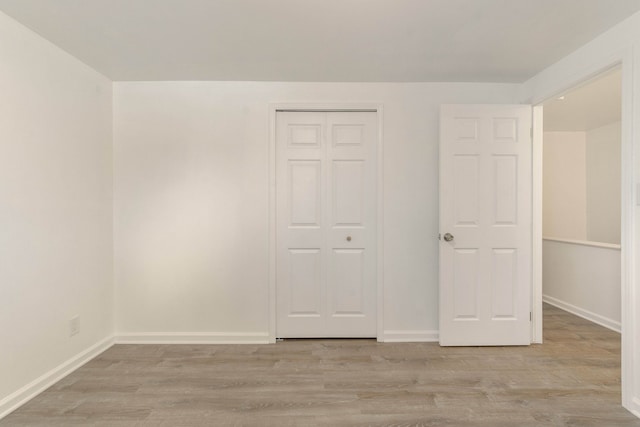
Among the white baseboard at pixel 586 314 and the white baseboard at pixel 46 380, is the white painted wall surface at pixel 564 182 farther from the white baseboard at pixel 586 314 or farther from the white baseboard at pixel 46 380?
the white baseboard at pixel 46 380

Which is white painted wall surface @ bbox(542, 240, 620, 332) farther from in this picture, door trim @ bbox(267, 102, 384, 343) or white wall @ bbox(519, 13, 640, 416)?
door trim @ bbox(267, 102, 384, 343)

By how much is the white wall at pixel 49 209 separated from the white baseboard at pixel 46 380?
1cm

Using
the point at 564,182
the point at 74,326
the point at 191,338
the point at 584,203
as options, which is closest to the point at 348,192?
the point at 191,338

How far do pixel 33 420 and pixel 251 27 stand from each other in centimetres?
271

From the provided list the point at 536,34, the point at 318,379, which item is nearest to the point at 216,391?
the point at 318,379

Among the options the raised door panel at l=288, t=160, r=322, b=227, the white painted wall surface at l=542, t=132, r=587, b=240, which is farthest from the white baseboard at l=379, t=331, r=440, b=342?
the white painted wall surface at l=542, t=132, r=587, b=240

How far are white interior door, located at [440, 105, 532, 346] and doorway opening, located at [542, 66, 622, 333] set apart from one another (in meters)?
1.19

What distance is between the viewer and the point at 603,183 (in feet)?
17.2

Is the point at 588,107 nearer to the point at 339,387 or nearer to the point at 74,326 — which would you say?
the point at 339,387

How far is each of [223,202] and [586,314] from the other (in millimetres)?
4178

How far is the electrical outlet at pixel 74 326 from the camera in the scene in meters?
2.80

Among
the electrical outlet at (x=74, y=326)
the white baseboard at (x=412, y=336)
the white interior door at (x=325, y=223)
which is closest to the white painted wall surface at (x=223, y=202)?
the white baseboard at (x=412, y=336)

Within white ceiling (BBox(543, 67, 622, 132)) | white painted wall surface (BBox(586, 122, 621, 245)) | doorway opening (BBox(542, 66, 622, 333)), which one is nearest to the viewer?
white ceiling (BBox(543, 67, 622, 132))

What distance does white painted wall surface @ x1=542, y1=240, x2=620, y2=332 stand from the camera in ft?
12.7
